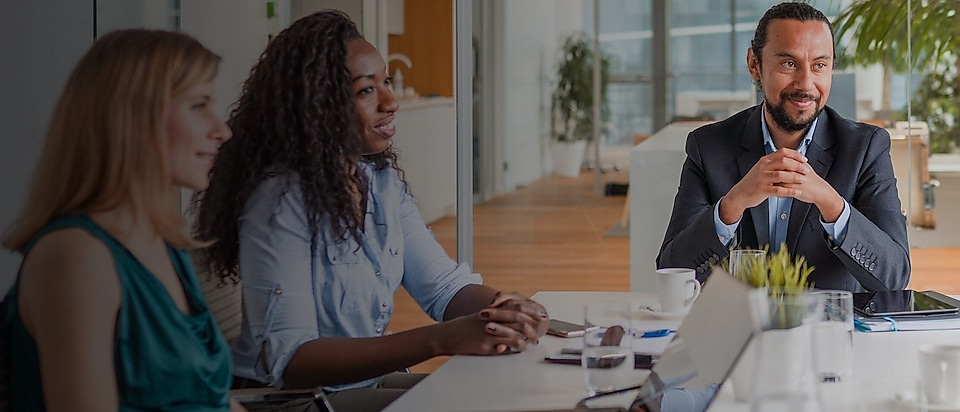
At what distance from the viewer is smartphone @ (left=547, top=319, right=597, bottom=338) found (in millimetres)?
1995

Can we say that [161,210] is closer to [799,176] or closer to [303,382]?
[303,382]

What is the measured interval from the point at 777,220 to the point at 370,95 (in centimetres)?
101

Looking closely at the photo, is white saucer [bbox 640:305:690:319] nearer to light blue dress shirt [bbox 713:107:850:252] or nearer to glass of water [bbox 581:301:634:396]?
light blue dress shirt [bbox 713:107:850:252]

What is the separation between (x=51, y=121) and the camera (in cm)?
145

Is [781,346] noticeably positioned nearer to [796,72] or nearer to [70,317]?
[70,317]

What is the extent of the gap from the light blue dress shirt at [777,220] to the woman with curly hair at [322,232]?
1.90 feet

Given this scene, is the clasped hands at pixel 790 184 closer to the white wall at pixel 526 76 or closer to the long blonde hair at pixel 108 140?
the long blonde hair at pixel 108 140

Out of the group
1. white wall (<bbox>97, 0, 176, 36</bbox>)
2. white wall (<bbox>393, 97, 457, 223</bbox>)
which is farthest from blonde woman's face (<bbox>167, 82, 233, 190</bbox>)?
white wall (<bbox>393, 97, 457, 223</bbox>)

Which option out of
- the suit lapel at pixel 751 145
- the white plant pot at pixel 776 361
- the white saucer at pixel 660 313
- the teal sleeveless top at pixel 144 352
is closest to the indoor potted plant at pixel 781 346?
the white plant pot at pixel 776 361

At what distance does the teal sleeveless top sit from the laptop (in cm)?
59

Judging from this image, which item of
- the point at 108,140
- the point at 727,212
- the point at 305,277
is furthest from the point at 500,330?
the point at 727,212

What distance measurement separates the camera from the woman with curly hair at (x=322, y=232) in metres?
1.96

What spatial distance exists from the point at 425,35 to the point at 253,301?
3.03 m

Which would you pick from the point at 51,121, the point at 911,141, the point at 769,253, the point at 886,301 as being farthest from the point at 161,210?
the point at 911,141
